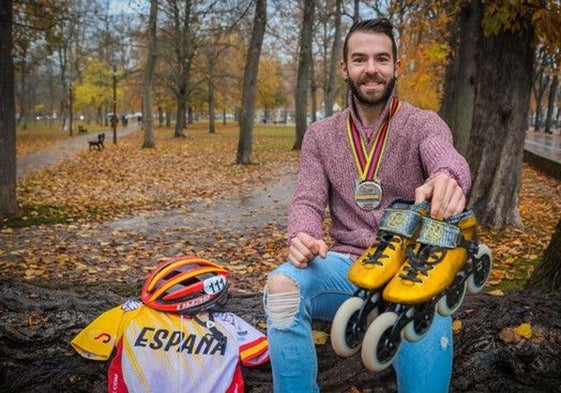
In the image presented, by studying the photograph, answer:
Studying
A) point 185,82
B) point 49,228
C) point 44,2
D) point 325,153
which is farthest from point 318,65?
point 325,153

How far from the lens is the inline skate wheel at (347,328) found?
2020 millimetres

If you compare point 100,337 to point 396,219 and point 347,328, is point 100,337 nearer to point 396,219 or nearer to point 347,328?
point 347,328

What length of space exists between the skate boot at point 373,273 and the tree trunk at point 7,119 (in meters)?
8.75

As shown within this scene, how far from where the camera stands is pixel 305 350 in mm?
2389

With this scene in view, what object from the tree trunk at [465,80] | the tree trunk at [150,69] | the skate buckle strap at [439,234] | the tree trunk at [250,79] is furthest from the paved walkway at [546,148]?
the tree trunk at [150,69]

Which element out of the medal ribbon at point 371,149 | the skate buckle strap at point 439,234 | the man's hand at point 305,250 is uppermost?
the medal ribbon at point 371,149

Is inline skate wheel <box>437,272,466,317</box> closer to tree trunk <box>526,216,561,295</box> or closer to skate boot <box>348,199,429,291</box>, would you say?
skate boot <box>348,199,429,291</box>

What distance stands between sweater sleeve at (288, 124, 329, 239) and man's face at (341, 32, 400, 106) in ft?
1.25

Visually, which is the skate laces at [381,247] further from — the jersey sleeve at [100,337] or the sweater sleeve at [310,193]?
the jersey sleeve at [100,337]

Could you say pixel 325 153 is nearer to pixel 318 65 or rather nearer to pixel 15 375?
pixel 15 375

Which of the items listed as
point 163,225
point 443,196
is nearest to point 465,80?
point 163,225

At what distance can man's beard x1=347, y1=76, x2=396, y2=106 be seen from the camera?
2.85m

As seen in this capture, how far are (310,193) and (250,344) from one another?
91 centimetres

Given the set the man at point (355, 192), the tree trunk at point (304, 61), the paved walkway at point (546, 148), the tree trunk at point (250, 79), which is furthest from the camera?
the tree trunk at point (304, 61)
